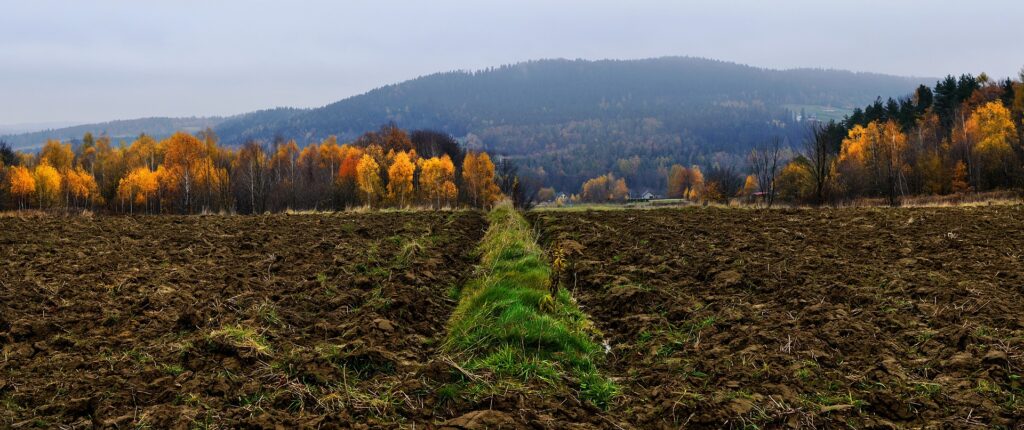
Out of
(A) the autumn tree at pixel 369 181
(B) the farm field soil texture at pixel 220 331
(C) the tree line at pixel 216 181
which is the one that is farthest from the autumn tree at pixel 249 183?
(B) the farm field soil texture at pixel 220 331

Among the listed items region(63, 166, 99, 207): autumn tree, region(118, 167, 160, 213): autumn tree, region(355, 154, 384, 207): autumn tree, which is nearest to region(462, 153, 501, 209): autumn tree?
region(355, 154, 384, 207): autumn tree

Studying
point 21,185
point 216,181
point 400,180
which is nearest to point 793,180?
point 400,180

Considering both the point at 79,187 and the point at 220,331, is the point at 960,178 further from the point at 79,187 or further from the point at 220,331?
the point at 79,187

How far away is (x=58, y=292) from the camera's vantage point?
28.8ft

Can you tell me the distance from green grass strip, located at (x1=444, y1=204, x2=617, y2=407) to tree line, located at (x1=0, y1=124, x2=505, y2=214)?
53.3 meters

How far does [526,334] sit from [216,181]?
8159 cm

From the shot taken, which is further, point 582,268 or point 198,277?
point 582,268

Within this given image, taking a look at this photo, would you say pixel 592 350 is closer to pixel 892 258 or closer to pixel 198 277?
pixel 198 277

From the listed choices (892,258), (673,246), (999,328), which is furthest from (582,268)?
(999,328)

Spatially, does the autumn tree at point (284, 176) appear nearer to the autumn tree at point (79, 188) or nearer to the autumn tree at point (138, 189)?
the autumn tree at point (138, 189)

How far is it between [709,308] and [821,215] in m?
15.0

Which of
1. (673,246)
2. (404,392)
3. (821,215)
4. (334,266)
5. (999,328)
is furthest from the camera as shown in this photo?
(821,215)

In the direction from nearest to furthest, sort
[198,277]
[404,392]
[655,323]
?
[404,392] → [655,323] → [198,277]

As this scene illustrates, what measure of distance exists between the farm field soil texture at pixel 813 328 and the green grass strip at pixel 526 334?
0.35 m
